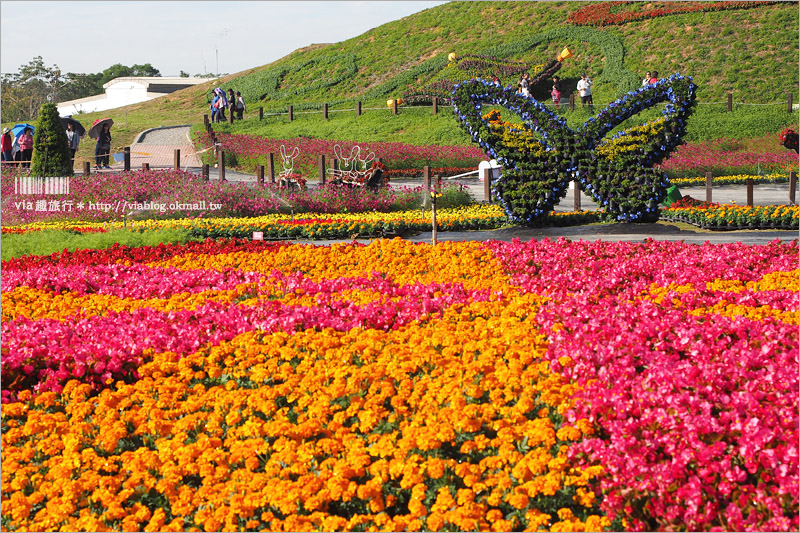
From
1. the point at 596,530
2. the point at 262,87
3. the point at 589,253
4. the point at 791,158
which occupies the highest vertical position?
the point at 262,87

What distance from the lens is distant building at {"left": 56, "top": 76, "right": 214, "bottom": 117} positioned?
71438 millimetres

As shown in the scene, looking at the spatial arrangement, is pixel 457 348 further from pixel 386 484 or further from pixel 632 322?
pixel 386 484

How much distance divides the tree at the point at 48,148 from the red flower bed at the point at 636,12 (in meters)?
36.1

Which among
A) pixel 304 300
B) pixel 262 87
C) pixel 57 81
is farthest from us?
pixel 57 81

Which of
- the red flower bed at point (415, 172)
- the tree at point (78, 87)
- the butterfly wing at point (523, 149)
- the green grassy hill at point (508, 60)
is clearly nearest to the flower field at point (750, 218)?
the butterfly wing at point (523, 149)

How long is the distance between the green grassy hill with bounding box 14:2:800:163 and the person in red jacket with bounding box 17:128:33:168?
9.26 metres

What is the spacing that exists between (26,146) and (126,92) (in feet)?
174

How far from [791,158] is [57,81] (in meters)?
71.7

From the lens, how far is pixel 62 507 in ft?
13.6

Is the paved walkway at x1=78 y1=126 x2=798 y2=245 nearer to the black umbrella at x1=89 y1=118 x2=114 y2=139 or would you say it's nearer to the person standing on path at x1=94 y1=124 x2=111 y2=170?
the person standing on path at x1=94 y1=124 x2=111 y2=170

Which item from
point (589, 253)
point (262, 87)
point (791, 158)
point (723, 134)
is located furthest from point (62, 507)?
point (262, 87)

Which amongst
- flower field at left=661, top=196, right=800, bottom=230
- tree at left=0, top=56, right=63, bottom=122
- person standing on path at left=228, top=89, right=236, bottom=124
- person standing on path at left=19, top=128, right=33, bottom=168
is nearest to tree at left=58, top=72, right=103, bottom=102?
tree at left=0, top=56, right=63, bottom=122

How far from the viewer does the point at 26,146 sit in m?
27.2

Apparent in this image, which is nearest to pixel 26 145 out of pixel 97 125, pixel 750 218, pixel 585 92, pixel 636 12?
pixel 97 125
